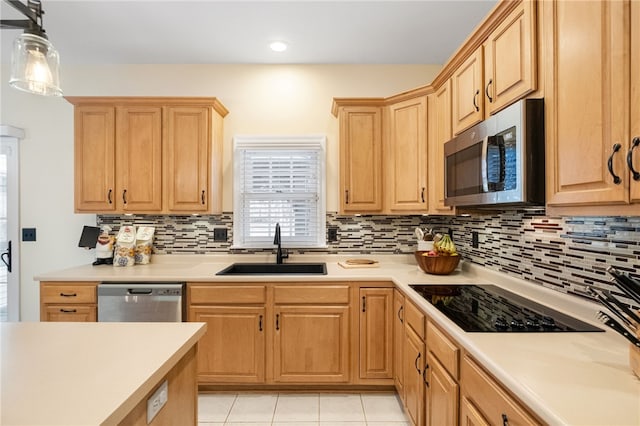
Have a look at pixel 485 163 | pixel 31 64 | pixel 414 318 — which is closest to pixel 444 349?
pixel 414 318

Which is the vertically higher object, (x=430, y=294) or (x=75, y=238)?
(x=75, y=238)

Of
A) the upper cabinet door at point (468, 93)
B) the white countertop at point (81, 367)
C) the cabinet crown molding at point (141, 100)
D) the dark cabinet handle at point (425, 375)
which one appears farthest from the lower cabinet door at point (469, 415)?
the cabinet crown molding at point (141, 100)

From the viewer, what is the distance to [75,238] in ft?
10.2

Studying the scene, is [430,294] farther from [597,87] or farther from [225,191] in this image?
[225,191]

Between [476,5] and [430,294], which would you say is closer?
[430,294]

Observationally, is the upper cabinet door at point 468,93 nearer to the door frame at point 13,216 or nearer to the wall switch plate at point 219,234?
the wall switch plate at point 219,234

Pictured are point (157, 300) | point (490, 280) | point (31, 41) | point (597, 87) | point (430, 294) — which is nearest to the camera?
point (597, 87)

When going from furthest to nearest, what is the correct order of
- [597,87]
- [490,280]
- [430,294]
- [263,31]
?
[263,31] → [490,280] → [430,294] → [597,87]

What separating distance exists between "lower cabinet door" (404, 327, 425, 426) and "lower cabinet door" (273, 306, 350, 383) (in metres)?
0.51

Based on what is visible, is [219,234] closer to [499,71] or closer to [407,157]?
[407,157]

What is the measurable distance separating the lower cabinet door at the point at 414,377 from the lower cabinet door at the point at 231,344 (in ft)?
3.34

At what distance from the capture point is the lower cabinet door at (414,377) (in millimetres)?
1759

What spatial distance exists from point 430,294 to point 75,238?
315cm

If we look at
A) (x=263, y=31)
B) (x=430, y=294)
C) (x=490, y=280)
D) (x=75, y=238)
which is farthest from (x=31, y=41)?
(x=490, y=280)
